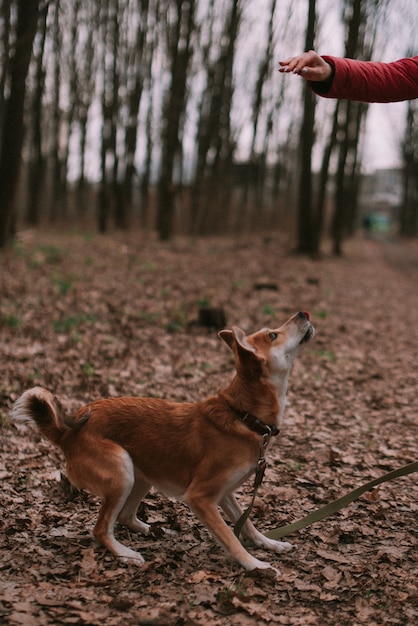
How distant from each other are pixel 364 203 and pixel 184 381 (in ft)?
382

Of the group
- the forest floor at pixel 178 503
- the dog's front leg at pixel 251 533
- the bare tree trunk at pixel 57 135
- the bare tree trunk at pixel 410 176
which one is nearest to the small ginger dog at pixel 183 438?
the dog's front leg at pixel 251 533

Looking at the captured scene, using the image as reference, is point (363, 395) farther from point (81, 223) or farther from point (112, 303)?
point (81, 223)

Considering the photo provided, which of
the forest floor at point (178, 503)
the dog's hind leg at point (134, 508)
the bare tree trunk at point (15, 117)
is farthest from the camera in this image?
the bare tree trunk at point (15, 117)

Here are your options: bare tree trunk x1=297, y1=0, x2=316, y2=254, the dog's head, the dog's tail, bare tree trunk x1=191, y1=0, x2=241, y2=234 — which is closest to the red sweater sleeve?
the dog's head

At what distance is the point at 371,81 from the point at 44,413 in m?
2.95

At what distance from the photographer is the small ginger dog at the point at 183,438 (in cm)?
393

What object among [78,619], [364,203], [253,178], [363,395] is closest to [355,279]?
[363,395]

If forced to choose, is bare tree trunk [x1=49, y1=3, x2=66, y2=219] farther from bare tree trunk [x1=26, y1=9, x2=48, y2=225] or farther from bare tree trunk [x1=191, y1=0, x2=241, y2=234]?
bare tree trunk [x1=191, y1=0, x2=241, y2=234]

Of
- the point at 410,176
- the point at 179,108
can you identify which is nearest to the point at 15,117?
the point at 179,108

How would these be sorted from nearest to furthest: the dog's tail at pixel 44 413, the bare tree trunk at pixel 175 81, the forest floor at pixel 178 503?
the forest floor at pixel 178 503 → the dog's tail at pixel 44 413 → the bare tree trunk at pixel 175 81

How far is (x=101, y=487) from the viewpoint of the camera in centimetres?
394

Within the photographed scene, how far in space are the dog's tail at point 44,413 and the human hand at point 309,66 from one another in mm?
2486

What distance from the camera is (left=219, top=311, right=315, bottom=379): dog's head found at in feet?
13.3

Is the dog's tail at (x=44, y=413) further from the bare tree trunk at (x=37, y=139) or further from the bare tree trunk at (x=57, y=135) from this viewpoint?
the bare tree trunk at (x=57, y=135)
